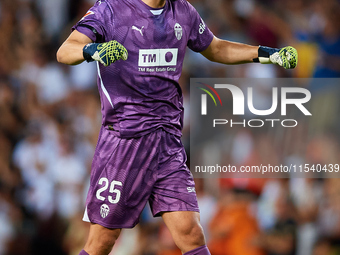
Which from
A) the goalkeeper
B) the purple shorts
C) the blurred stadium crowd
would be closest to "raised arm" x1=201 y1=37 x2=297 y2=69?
the goalkeeper

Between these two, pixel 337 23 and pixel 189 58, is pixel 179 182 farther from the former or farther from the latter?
pixel 337 23

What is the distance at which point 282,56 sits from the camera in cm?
285

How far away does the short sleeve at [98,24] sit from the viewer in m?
2.52

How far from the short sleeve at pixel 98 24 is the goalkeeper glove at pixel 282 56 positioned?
0.99m

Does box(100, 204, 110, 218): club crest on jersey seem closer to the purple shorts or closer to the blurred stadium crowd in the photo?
the purple shorts

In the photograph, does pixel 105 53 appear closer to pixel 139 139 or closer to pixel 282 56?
pixel 139 139

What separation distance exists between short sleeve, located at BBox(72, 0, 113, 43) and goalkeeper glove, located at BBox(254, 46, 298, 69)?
3.23ft

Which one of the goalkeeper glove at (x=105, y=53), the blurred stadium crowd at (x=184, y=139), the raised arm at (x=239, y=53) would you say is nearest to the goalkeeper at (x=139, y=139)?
the raised arm at (x=239, y=53)

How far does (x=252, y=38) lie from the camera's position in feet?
17.1

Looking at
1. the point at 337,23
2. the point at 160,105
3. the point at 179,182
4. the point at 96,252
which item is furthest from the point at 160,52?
the point at 337,23

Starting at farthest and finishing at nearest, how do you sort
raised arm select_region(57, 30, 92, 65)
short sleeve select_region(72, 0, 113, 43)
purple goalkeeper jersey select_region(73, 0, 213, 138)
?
purple goalkeeper jersey select_region(73, 0, 213, 138) → short sleeve select_region(72, 0, 113, 43) → raised arm select_region(57, 30, 92, 65)

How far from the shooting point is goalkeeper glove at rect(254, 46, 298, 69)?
2.83m

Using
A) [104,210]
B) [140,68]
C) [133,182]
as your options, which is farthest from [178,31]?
[104,210]

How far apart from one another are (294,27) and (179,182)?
9.89 feet
